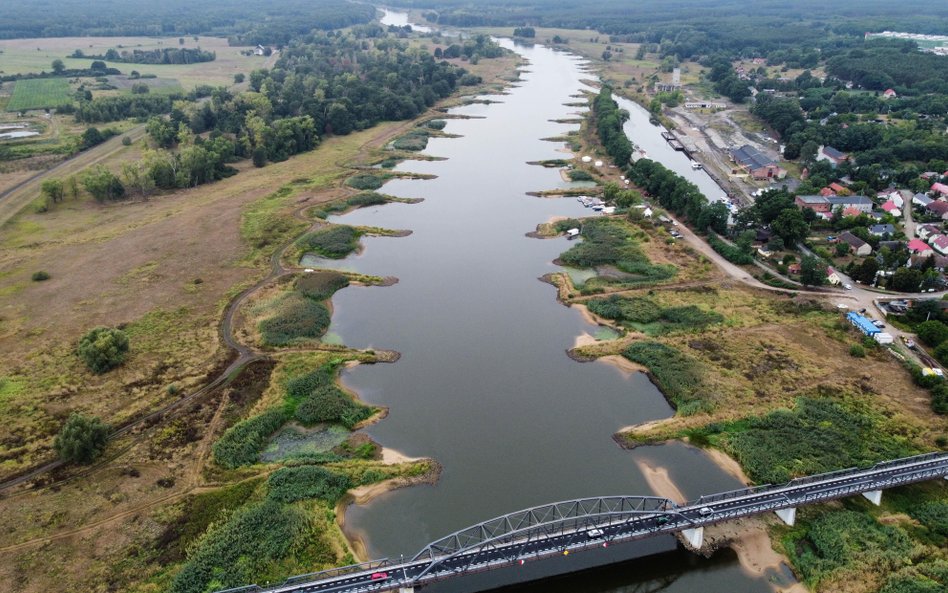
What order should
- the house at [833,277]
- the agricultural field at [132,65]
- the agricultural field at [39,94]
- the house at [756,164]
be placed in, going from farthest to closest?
1. the agricultural field at [132,65]
2. the agricultural field at [39,94]
3. the house at [756,164]
4. the house at [833,277]

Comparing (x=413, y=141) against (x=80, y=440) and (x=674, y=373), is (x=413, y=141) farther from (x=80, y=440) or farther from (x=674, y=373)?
(x=80, y=440)

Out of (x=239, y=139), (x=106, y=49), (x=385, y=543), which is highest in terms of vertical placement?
(x=106, y=49)

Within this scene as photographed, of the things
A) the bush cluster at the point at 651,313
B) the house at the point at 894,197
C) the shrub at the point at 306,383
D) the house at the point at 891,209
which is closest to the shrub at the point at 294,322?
the shrub at the point at 306,383

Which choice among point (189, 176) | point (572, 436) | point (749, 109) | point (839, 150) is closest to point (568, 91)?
point (749, 109)

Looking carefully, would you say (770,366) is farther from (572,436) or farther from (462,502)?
(462,502)

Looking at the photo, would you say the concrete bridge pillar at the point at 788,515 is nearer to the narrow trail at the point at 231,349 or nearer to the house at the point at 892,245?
the narrow trail at the point at 231,349

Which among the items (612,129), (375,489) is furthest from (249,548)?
(612,129)

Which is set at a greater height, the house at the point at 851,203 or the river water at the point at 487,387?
the house at the point at 851,203

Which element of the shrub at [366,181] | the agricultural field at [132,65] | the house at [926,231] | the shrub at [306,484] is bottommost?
the shrub at [306,484]
